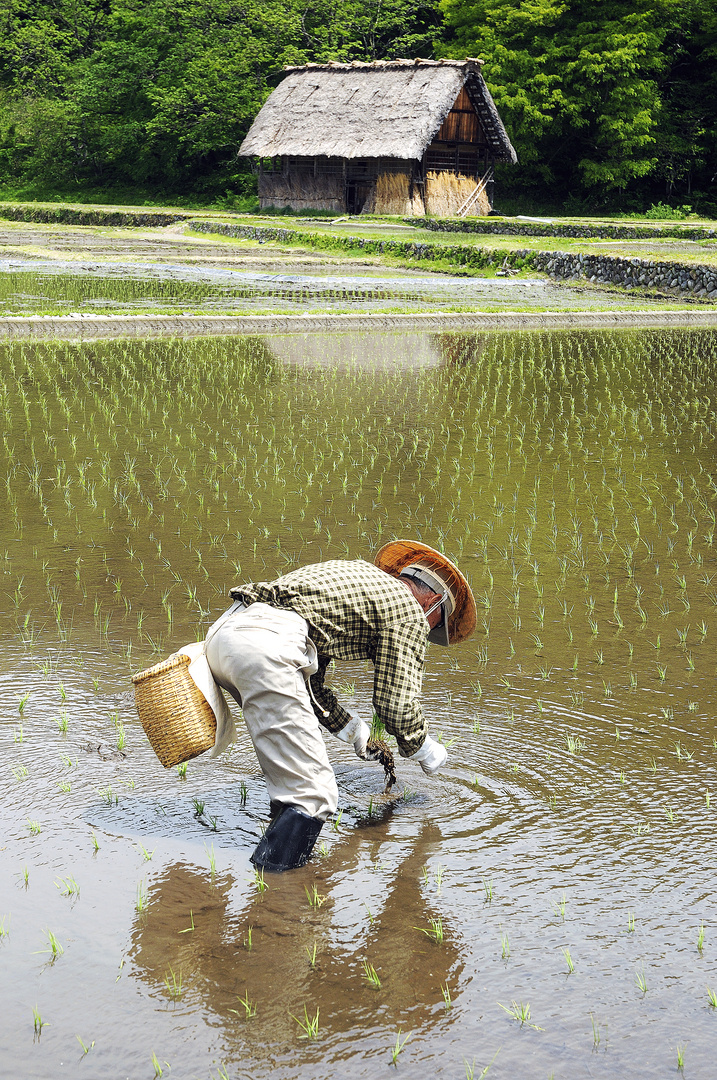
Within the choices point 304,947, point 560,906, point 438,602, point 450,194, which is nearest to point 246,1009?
point 304,947

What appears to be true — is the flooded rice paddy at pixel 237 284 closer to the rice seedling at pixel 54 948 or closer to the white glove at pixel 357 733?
the white glove at pixel 357 733

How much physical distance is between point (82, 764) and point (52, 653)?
0.96 meters

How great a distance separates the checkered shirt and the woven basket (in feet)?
0.88

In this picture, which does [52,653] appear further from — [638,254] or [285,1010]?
[638,254]

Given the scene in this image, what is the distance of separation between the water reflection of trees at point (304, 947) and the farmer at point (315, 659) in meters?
0.14

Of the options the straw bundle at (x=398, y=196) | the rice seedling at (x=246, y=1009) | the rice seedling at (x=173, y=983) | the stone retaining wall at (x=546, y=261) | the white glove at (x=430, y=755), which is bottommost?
the rice seedling at (x=173, y=983)

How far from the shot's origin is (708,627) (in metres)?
4.41

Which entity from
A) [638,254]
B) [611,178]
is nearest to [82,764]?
[638,254]

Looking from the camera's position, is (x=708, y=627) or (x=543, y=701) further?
(x=708, y=627)

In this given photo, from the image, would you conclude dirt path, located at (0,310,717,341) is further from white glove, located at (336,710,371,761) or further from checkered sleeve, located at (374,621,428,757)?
checkered sleeve, located at (374,621,428,757)

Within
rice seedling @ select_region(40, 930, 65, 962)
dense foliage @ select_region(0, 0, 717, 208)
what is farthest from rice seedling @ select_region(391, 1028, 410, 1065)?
dense foliage @ select_region(0, 0, 717, 208)

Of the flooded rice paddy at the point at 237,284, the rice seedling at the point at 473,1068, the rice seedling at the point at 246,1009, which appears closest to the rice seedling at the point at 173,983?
the rice seedling at the point at 246,1009

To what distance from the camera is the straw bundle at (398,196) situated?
28375mm

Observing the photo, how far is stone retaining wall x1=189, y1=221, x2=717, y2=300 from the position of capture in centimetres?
1736
